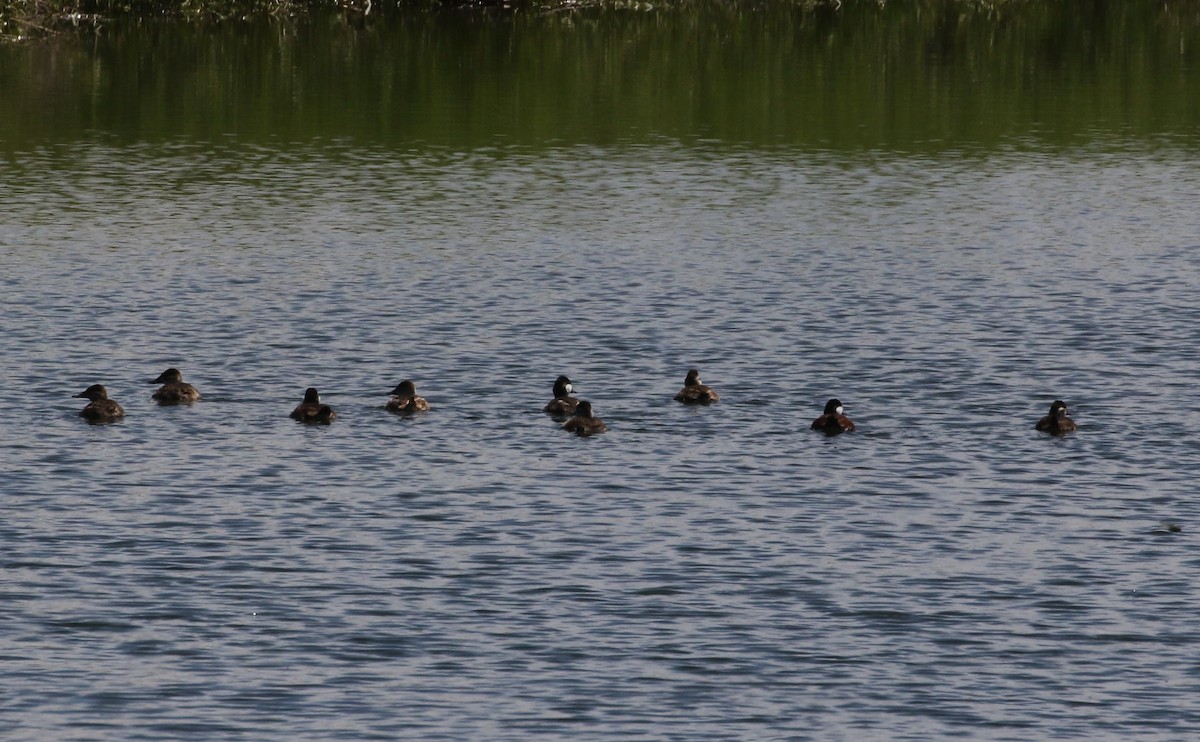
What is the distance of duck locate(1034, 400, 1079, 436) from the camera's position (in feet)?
108

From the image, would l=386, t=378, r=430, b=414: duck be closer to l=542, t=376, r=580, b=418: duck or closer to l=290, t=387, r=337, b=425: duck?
l=290, t=387, r=337, b=425: duck

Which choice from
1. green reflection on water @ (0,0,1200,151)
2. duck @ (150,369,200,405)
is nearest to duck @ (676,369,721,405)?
duck @ (150,369,200,405)

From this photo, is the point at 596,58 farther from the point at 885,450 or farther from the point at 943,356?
the point at 885,450

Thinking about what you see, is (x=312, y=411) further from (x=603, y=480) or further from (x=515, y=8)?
(x=515, y=8)

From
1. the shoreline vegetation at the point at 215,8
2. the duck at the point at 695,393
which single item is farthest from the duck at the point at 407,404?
the shoreline vegetation at the point at 215,8

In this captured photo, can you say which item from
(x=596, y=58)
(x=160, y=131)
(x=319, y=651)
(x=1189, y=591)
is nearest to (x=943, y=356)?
(x=1189, y=591)

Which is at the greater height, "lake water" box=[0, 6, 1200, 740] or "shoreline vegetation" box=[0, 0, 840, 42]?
"shoreline vegetation" box=[0, 0, 840, 42]

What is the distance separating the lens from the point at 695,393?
35.0 meters

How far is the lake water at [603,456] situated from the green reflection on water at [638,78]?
22.6 ft

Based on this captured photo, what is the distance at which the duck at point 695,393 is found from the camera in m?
35.0

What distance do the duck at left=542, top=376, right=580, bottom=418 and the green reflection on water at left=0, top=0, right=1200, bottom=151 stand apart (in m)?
36.3

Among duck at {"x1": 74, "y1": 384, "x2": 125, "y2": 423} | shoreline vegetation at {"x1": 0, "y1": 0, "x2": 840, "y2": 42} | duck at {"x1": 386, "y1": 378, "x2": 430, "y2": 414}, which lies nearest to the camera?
duck at {"x1": 74, "y1": 384, "x2": 125, "y2": 423}

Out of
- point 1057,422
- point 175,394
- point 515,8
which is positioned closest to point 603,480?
point 1057,422

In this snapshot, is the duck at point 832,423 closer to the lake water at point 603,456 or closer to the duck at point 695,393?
the lake water at point 603,456
